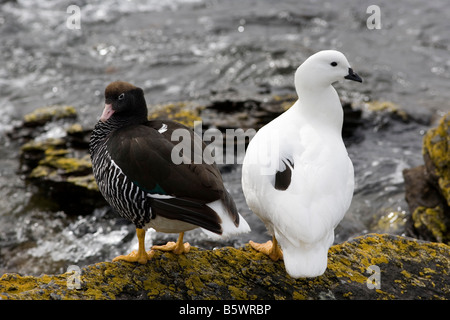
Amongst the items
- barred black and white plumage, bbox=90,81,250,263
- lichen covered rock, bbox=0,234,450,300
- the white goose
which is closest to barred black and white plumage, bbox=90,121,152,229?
barred black and white plumage, bbox=90,81,250,263

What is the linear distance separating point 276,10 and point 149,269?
35.0ft

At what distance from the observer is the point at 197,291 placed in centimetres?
319

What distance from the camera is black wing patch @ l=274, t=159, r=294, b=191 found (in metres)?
3.34

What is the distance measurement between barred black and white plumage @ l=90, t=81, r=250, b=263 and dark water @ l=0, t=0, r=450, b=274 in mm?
1855

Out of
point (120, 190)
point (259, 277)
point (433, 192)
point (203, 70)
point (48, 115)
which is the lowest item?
point (433, 192)

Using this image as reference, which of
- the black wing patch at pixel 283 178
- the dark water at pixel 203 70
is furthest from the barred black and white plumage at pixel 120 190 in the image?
the dark water at pixel 203 70

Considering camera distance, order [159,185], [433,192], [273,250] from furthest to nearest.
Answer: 1. [433,192]
2. [273,250]
3. [159,185]

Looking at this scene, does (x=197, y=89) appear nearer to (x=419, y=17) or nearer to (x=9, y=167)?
(x=9, y=167)

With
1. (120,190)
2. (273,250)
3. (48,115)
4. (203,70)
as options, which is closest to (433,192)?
(273,250)

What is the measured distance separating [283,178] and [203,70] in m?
6.83

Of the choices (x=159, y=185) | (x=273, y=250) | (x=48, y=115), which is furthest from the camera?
(x=48, y=115)

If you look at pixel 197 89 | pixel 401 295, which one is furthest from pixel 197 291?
pixel 197 89

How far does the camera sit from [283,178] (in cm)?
338

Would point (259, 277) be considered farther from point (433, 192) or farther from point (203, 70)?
point (203, 70)
